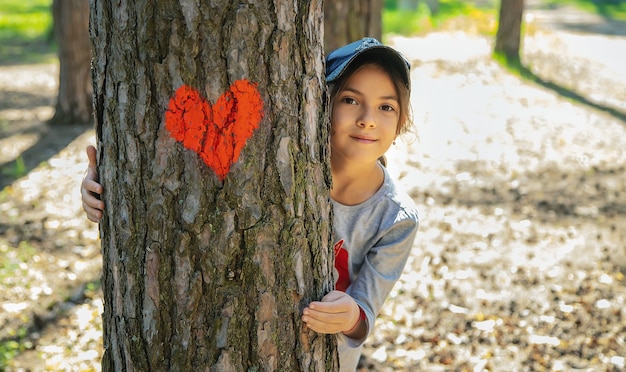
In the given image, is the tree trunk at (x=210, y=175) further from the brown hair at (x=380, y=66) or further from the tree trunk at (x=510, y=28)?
the tree trunk at (x=510, y=28)

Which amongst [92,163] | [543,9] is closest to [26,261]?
[92,163]

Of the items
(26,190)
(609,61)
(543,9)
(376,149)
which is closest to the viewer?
(376,149)

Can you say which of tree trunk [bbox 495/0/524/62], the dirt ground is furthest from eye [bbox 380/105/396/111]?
tree trunk [bbox 495/0/524/62]

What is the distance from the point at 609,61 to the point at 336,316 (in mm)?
12567

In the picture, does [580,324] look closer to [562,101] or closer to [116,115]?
[116,115]

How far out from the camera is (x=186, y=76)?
1.61m

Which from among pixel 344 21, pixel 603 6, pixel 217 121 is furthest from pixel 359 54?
pixel 603 6

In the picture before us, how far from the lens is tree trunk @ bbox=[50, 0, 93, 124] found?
7191 millimetres

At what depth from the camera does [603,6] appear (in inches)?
875

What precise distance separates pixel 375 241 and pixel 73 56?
6023mm

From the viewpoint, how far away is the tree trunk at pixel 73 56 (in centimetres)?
719

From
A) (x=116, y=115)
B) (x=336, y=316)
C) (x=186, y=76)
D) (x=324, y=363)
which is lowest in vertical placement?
(x=324, y=363)

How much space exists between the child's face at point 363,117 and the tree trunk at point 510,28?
1001 centimetres

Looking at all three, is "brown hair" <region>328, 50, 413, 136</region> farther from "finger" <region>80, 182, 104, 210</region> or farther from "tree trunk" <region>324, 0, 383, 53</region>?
"tree trunk" <region>324, 0, 383, 53</region>
